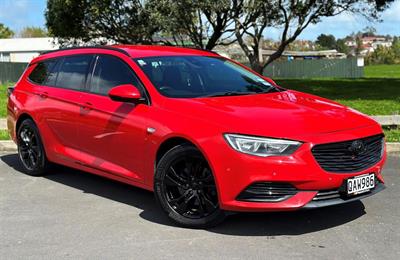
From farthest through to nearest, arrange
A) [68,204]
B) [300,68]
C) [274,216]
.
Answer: [300,68] → [68,204] → [274,216]

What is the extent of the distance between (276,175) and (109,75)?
244cm

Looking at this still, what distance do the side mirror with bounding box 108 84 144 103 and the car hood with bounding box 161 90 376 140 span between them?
36 centimetres

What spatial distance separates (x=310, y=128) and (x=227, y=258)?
4.08 ft

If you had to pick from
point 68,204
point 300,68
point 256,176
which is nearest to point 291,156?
point 256,176

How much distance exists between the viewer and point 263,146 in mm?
4316

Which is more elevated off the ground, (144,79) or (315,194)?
(144,79)

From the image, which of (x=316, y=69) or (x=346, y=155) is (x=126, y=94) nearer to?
(x=346, y=155)

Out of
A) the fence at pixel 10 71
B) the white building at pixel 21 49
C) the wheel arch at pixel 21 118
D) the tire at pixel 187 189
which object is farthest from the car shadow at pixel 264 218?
the white building at pixel 21 49

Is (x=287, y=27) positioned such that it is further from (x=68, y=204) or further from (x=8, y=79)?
(x=8, y=79)

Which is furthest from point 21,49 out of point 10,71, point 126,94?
point 126,94

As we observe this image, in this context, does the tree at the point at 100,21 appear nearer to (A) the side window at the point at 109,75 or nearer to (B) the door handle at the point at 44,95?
(B) the door handle at the point at 44,95

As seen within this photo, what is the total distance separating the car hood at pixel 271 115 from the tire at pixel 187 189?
0.37 metres

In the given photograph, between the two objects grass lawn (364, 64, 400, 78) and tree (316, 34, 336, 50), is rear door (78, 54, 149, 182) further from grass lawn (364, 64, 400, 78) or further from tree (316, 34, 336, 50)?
tree (316, 34, 336, 50)

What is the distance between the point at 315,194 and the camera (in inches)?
171
